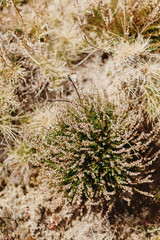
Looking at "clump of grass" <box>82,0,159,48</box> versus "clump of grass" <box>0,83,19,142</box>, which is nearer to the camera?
"clump of grass" <box>82,0,159,48</box>

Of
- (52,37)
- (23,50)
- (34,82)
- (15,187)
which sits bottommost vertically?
(15,187)

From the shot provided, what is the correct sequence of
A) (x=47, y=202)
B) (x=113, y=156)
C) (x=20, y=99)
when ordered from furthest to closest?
(x=20, y=99) → (x=47, y=202) → (x=113, y=156)

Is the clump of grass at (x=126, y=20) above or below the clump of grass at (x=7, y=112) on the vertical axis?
above

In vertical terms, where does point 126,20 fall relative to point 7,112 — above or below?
above


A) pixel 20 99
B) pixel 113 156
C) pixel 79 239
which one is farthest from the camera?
pixel 20 99

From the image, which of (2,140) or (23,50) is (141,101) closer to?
(23,50)

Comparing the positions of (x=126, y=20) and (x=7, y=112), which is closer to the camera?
(x=126, y=20)

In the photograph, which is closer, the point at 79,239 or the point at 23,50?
the point at 79,239

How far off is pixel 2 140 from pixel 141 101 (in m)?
2.01

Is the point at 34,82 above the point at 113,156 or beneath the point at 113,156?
above

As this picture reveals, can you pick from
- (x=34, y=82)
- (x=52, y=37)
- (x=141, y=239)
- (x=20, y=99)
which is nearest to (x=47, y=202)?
(x=141, y=239)

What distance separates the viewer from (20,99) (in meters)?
2.87

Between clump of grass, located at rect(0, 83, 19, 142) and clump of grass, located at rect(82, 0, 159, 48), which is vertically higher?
clump of grass, located at rect(82, 0, 159, 48)

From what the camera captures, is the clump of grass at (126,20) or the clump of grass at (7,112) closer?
the clump of grass at (126,20)
